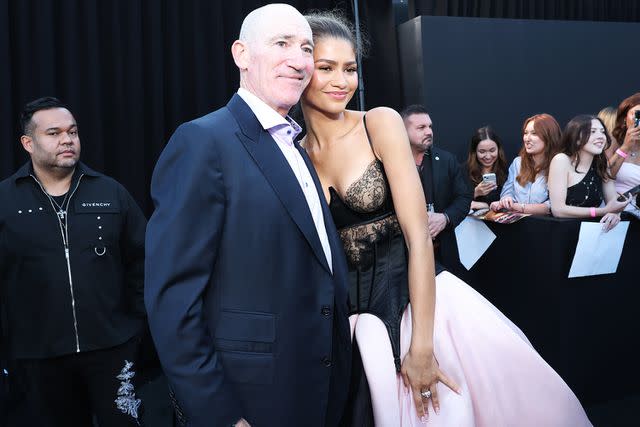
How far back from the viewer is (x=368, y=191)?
1.56 metres

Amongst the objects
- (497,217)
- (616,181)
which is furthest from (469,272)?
(616,181)

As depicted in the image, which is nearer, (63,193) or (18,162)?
(63,193)

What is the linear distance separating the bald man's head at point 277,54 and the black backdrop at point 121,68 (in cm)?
271

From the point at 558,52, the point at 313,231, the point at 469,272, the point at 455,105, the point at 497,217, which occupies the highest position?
the point at 558,52

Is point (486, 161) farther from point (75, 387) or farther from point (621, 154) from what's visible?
point (75, 387)

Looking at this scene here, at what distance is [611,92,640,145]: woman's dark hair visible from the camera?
385 centimetres

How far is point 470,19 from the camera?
4547 mm

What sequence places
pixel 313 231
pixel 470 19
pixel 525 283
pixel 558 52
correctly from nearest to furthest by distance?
1. pixel 313 231
2. pixel 525 283
3. pixel 470 19
4. pixel 558 52

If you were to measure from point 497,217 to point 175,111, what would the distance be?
2.24m

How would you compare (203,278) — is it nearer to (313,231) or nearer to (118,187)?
(313,231)

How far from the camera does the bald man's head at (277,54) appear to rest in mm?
1325

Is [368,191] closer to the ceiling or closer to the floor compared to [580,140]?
closer to the floor

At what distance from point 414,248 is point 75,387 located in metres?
1.63

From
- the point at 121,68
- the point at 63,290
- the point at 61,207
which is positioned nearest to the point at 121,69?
the point at 121,68
